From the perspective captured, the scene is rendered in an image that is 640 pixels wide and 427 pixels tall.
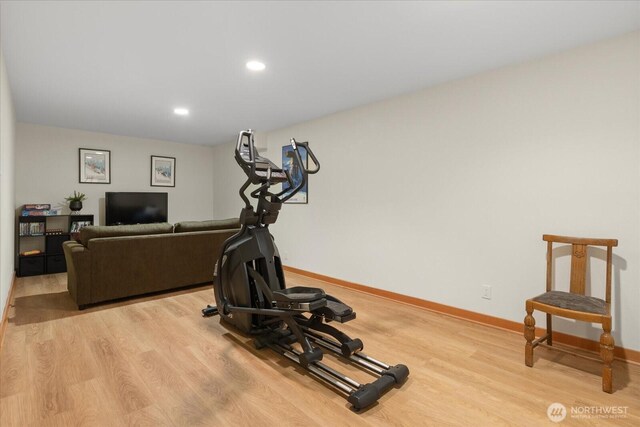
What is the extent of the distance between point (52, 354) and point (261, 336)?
1.49 m

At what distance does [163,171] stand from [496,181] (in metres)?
6.05

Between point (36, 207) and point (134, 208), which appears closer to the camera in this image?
point (36, 207)

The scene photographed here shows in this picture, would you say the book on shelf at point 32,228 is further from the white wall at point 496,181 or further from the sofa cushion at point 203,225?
the white wall at point 496,181

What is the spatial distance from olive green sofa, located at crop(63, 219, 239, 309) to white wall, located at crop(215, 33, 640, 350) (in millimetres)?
1789

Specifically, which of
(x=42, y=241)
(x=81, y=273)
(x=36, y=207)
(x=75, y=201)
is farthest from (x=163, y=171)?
(x=81, y=273)

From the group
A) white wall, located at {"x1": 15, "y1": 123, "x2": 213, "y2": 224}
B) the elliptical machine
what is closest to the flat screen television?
white wall, located at {"x1": 15, "y1": 123, "x2": 213, "y2": 224}

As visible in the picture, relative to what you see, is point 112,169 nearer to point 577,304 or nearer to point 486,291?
point 486,291

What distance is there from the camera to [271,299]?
2457 millimetres

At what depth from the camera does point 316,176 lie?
468cm

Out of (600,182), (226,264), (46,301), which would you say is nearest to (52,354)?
(226,264)

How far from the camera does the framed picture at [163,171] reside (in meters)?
6.37

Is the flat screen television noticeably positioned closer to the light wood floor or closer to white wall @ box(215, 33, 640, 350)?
the light wood floor

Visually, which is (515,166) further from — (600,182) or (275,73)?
(275,73)

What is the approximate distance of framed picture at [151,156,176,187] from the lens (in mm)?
6367
